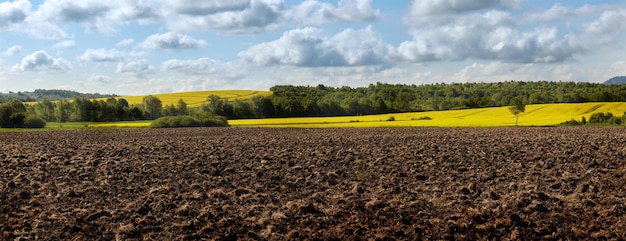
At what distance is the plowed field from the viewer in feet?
39.2

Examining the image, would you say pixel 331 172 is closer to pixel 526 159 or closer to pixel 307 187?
pixel 307 187

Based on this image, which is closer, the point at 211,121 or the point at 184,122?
the point at 184,122

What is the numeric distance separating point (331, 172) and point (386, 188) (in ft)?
9.31

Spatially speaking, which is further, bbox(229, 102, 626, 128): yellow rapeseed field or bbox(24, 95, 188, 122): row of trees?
bbox(24, 95, 188, 122): row of trees

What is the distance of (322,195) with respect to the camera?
14977 mm

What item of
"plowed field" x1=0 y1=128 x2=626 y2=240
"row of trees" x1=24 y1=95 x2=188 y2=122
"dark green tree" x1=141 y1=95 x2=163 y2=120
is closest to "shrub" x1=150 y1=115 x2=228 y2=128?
"row of trees" x1=24 y1=95 x2=188 y2=122

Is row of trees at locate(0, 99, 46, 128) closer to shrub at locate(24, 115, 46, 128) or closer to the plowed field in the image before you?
shrub at locate(24, 115, 46, 128)

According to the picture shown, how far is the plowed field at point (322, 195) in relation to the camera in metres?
11.9

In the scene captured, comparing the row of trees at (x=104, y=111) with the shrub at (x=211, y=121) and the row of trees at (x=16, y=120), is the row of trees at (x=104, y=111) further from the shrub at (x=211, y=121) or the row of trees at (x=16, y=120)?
the shrub at (x=211, y=121)

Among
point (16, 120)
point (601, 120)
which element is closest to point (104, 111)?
point (16, 120)

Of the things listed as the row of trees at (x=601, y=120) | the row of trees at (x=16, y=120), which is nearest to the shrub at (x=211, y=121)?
the row of trees at (x=16, y=120)

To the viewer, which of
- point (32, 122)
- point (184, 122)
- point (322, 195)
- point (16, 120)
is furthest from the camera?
point (16, 120)

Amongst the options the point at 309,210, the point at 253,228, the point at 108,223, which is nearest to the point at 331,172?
the point at 309,210

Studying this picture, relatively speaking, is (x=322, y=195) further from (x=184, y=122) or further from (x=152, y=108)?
(x=152, y=108)
